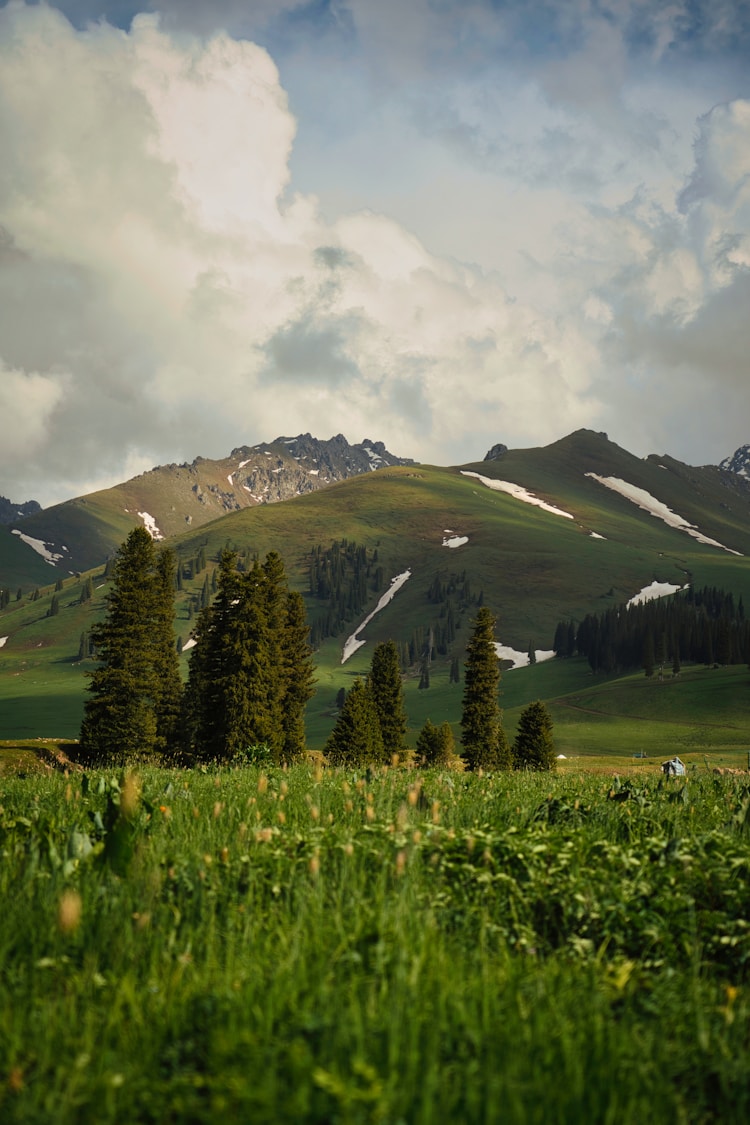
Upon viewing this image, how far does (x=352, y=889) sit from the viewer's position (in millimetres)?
5418

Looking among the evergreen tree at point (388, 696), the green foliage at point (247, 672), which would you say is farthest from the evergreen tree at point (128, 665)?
the evergreen tree at point (388, 696)

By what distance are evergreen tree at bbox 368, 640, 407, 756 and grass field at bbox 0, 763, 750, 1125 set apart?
72788mm

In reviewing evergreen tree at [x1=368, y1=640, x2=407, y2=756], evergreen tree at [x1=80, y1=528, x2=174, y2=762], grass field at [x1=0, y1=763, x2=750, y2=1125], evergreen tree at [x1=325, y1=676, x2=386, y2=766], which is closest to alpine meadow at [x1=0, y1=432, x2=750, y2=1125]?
grass field at [x1=0, y1=763, x2=750, y2=1125]

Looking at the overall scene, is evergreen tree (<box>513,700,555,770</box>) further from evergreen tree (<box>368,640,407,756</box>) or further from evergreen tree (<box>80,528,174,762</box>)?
evergreen tree (<box>80,528,174,762</box>)

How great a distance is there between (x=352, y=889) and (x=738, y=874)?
3.04m

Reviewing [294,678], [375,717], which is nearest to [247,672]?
[294,678]

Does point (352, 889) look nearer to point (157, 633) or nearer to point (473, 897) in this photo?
point (473, 897)

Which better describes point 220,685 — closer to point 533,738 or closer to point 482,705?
point 482,705

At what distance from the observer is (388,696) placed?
262ft

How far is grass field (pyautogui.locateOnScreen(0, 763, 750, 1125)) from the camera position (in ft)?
10.9

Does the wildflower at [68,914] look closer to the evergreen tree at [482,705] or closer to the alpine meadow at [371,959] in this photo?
the alpine meadow at [371,959]

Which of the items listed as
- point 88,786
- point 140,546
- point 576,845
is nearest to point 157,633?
point 140,546

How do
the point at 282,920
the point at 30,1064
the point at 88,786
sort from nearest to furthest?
the point at 30,1064
the point at 282,920
the point at 88,786

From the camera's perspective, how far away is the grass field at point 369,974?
3.33 metres
